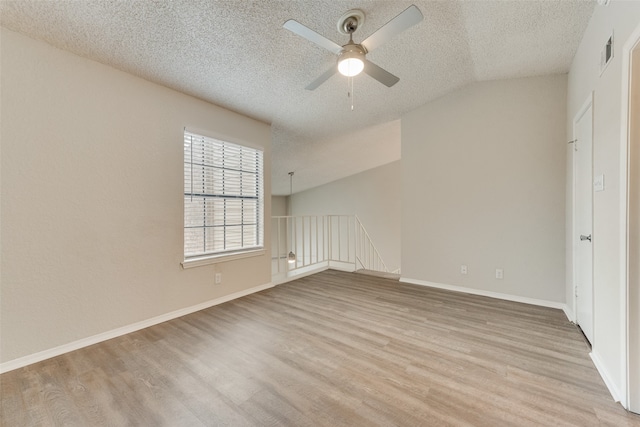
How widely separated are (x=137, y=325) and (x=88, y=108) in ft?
6.64

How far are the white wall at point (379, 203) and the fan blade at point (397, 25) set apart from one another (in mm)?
5492

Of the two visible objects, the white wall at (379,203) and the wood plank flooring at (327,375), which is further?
the white wall at (379,203)

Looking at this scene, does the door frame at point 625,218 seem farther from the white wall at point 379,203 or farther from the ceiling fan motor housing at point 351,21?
the white wall at point 379,203

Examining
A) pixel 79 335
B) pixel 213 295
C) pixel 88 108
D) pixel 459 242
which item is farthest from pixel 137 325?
pixel 459 242

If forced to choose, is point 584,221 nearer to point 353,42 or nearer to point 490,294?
point 490,294

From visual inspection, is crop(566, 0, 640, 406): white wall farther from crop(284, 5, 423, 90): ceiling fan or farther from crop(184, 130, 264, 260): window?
crop(184, 130, 264, 260): window

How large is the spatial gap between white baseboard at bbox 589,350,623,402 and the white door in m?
0.21

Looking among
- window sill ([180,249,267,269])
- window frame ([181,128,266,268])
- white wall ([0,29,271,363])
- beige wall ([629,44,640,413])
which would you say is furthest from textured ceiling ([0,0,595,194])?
window sill ([180,249,267,269])

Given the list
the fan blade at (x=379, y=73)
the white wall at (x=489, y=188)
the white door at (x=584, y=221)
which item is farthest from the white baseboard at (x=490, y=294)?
the fan blade at (x=379, y=73)

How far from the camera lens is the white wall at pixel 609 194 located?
157 centimetres

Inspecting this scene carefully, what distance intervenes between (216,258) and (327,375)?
1.99 metres

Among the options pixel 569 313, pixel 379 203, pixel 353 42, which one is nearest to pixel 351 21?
pixel 353 42

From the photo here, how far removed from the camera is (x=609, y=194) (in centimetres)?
171

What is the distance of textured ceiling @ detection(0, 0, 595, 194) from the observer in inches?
76.3
